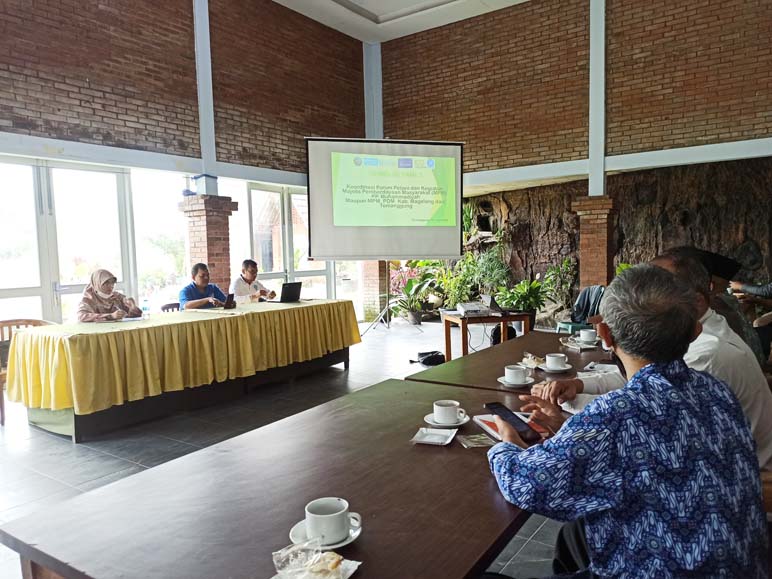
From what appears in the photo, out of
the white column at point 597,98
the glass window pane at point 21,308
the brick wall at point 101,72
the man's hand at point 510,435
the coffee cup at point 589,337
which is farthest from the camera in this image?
the white column at point 597,98

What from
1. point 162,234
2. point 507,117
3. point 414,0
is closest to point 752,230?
point 507,117

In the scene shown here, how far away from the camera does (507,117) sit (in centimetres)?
762

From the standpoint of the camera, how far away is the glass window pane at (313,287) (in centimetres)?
926

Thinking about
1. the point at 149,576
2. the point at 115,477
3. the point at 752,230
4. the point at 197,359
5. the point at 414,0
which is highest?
the point at 414,0

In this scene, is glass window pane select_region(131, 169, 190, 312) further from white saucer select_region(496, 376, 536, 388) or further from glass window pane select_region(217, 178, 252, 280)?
white saucer select_region(496, 376, 536, 388)

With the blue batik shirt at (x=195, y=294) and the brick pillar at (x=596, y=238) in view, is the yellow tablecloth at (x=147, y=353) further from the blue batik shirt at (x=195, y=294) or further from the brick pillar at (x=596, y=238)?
the brick pillar at (x=596, y=238)

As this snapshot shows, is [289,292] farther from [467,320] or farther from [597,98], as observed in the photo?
[597,98]

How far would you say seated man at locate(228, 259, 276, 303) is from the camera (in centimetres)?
611

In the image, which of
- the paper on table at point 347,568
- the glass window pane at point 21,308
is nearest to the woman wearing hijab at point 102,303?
the glass window pane at point 21,308

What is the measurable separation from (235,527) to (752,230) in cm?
893

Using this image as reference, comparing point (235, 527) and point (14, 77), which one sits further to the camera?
point (14, 77)

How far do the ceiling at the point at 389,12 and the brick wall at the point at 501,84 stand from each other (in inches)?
7.3

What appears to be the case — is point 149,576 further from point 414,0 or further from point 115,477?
point 414,0

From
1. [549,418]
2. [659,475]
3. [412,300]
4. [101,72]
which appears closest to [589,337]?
[549,418]
